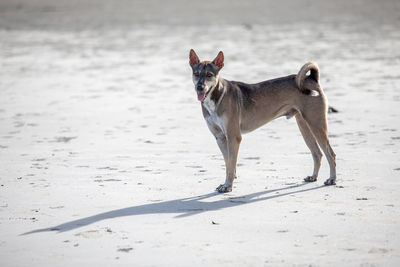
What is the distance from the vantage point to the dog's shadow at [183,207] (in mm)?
6906

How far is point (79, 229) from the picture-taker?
21.9 feet

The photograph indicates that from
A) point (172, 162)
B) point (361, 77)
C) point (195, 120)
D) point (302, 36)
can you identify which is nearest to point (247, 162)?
point (172, 162)

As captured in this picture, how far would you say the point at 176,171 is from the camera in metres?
9.04

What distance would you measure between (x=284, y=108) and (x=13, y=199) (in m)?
3.45

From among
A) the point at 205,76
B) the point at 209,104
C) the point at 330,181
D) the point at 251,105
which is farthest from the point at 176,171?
the point at 330,181

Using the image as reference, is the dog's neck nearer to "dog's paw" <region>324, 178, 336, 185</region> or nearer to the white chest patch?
the white chest patch

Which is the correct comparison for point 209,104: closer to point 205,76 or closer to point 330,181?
point 205,76

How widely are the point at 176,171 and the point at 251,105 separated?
4.60ft

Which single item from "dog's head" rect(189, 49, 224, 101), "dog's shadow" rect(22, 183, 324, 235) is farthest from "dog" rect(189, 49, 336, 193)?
"dog's shadow" rect(22, 183, 324, 235)

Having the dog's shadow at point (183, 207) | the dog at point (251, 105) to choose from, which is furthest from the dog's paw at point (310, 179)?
the dog's shadow at point (183, 207)

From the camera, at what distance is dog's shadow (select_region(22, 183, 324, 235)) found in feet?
22.7

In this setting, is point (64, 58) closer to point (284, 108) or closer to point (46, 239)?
point (284, 108)

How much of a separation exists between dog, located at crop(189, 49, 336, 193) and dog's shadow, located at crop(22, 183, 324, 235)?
15.4 inches

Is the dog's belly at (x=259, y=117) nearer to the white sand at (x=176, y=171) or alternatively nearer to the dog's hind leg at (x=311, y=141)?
the dog's hind leg at (x=311, y=141)
